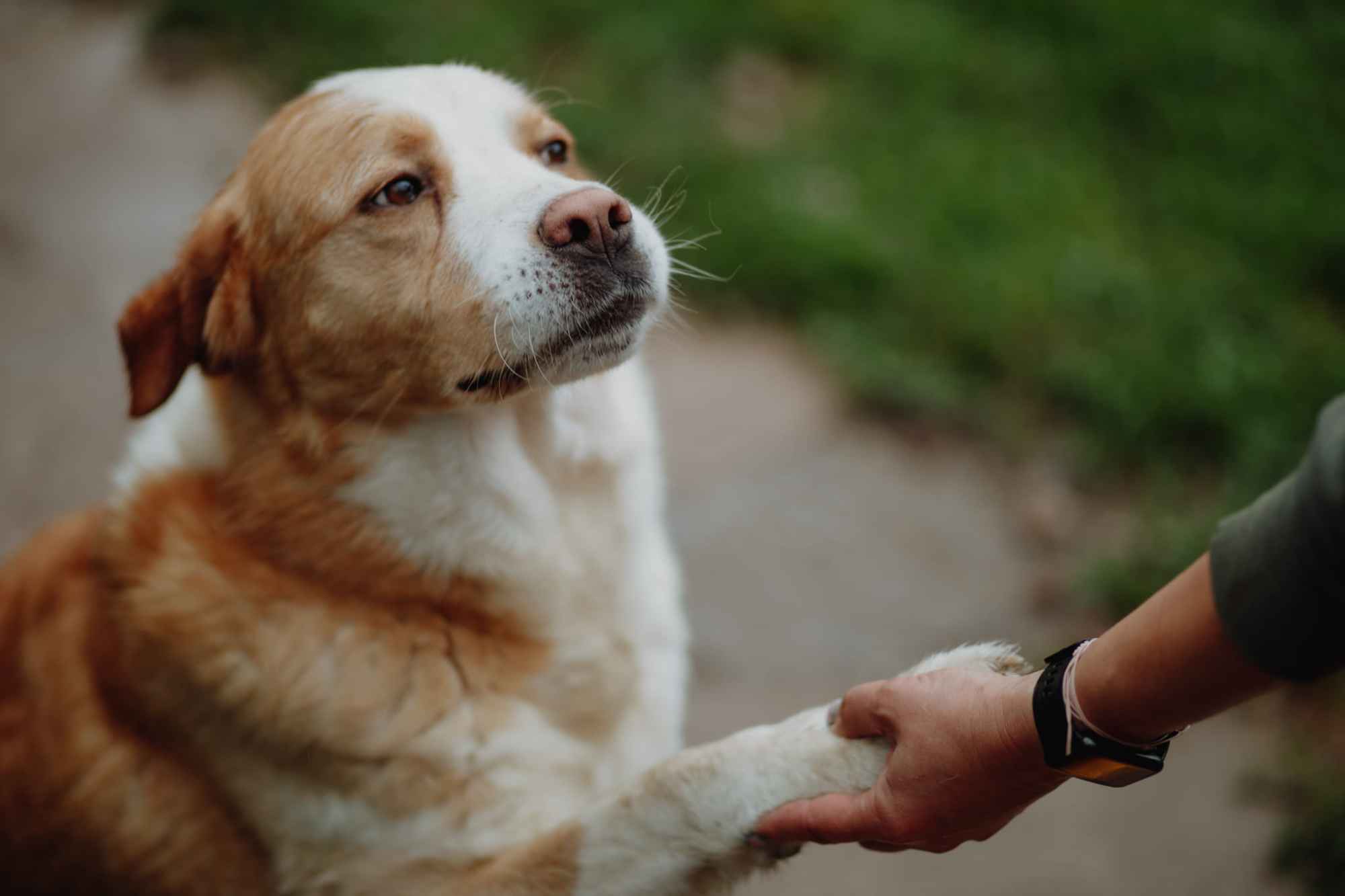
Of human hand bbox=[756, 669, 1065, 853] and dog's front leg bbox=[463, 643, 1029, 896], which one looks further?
dog's front leg bbox=[463, 643, 1029, 896]

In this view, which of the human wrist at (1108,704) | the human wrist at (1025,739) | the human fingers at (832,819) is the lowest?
the human fingers at (832,819)

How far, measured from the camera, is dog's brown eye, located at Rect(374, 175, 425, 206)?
2041 millimetres

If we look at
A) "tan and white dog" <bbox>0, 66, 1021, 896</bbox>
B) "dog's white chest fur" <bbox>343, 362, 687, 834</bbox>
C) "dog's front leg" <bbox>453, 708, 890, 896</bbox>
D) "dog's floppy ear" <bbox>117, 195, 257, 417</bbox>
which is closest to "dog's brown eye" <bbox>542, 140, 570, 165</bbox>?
"tan and white dog" <bbox>0, 66, 1021, 896</bbox>

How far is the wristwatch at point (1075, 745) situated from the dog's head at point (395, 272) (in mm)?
1035

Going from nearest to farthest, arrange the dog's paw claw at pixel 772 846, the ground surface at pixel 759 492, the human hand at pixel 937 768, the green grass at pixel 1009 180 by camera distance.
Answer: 1. the human hand at pixel 937 768
2. the dog's paw claw at pixel 772 846
3. the ground surface at pixel 759 492
4. the green grass at pixel 1009 180

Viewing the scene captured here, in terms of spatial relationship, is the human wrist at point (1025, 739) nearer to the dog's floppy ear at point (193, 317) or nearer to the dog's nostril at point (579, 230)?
the dog's nostril at point (579, 230)

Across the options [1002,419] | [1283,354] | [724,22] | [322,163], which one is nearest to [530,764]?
[322,163]

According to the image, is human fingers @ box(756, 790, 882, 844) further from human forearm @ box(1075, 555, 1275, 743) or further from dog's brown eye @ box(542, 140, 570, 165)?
dog's brown eye @ box(542, 140, 570, 165)

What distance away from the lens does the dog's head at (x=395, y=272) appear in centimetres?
193

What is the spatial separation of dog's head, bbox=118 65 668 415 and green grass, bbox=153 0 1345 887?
210cm

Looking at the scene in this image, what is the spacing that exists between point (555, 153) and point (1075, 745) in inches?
65.4

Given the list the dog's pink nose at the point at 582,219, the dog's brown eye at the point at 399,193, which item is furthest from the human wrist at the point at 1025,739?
the dog's brown eye at the point at 399,193

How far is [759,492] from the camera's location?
145 inches

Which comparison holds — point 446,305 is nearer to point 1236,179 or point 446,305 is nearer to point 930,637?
point 930,637
